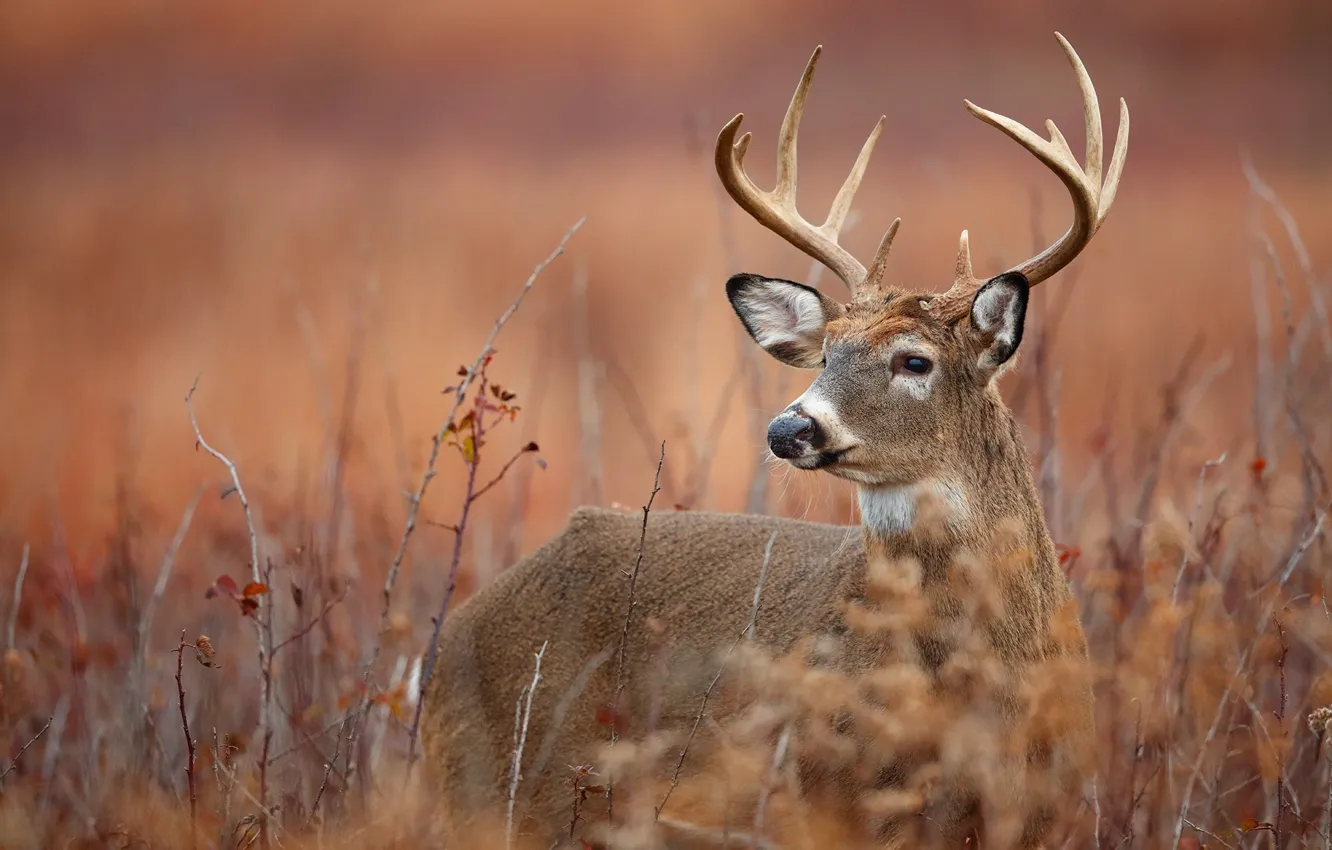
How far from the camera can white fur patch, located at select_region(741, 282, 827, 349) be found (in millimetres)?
4633

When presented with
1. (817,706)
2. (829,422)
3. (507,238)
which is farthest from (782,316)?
(507,238)

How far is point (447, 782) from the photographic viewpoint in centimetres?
460

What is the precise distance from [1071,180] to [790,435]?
1103mm

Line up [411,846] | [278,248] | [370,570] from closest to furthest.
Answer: [411,846] → [370,570] → [278,248]

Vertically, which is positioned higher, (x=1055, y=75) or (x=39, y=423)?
(x=1055, y=75)

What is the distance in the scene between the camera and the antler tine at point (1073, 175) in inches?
162

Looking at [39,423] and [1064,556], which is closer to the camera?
[1064,556]

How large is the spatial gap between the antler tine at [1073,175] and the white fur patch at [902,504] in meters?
0.64

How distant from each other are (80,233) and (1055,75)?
8387 millimetres

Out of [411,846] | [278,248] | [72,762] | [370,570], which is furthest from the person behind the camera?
[278,248]

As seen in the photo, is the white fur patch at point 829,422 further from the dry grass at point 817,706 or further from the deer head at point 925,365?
the dry grass at point 817,706

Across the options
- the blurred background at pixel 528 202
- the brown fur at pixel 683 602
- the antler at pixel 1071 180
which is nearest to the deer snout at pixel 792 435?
the brown fur at pixel 683 602

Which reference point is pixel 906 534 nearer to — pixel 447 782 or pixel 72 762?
pixel 447 782

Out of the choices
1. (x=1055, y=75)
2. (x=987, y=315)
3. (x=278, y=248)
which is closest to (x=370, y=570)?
(x=987, y=315)
